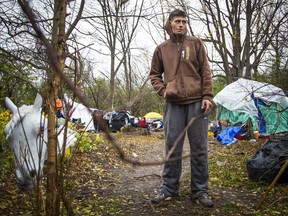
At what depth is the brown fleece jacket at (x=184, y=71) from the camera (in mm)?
2586

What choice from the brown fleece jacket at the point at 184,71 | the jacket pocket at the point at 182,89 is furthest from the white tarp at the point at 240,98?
the jacket pocket at the point at 182,89

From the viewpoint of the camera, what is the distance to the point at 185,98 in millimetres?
2594

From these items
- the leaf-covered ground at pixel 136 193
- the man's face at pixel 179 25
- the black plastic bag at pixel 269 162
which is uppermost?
the man's face at pixel 179 25

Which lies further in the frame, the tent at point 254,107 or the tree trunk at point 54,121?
the tent at point 254,107

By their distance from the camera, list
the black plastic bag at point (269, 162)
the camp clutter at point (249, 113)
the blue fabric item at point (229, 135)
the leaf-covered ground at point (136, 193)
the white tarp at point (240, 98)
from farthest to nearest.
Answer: the white tarp at point (240, 98)
the camp clutter at point (249, 113)
the blue fabric item at point (229, 135)
the black plastic bag at point (269, 162)
the leaf-covered ground at point (136, 193)

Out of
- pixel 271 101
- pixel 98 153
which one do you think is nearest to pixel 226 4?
pixel 271 101

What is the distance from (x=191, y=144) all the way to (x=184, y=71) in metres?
0.75

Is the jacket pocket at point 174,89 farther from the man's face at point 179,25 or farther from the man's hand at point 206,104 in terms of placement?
the man's face at point 179,25

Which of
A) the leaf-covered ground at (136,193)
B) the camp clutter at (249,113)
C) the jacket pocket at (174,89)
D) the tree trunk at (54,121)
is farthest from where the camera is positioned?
the camp clutter at (249,113)

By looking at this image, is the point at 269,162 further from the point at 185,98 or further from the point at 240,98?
the point at 240,98

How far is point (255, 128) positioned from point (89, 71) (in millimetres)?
8507

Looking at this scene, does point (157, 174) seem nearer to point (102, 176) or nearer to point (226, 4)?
point (102, 176)

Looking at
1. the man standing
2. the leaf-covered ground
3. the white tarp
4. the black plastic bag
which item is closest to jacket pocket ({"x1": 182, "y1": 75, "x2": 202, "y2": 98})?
the man standing

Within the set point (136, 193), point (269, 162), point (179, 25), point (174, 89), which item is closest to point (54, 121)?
point (174, 89)
